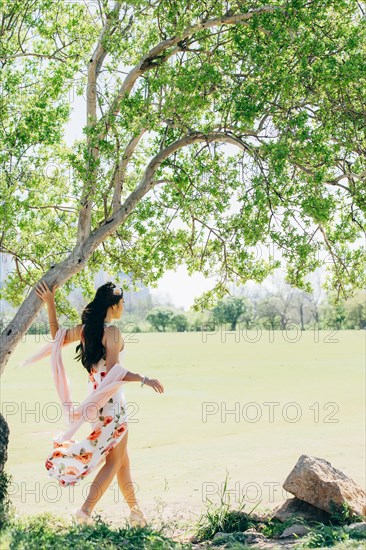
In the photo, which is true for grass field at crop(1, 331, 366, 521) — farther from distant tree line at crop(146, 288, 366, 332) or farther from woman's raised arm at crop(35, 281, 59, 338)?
distant tree line at crop(146, 288, 366, 332)

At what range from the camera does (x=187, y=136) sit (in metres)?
9.86

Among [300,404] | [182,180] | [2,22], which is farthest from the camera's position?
[300,404]

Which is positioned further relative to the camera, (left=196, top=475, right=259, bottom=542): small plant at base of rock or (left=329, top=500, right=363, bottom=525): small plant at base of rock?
(left=196, top=475, right=259, bottom=542): small plant at base of rock

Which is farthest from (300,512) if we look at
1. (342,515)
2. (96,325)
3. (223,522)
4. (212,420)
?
(212,420)

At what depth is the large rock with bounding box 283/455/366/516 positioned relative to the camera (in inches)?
335

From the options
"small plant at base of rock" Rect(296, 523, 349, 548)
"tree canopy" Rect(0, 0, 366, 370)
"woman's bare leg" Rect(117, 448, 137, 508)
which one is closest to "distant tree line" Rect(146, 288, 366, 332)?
"tree canopy" Rect(0, 0, 366, 370)

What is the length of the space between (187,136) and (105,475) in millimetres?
4468

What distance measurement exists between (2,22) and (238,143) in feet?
13.8

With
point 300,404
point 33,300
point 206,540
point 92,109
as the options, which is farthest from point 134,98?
point 300,404

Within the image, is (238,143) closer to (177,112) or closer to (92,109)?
(177,112)

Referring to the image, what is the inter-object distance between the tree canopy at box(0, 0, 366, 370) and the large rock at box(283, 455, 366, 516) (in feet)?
8.08

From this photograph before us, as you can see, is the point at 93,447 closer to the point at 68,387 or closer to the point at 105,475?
the point at 105,475

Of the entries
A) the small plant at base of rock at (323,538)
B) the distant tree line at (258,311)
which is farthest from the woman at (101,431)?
the distant tree line at (258,311)

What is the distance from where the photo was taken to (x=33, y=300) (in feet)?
31.3
